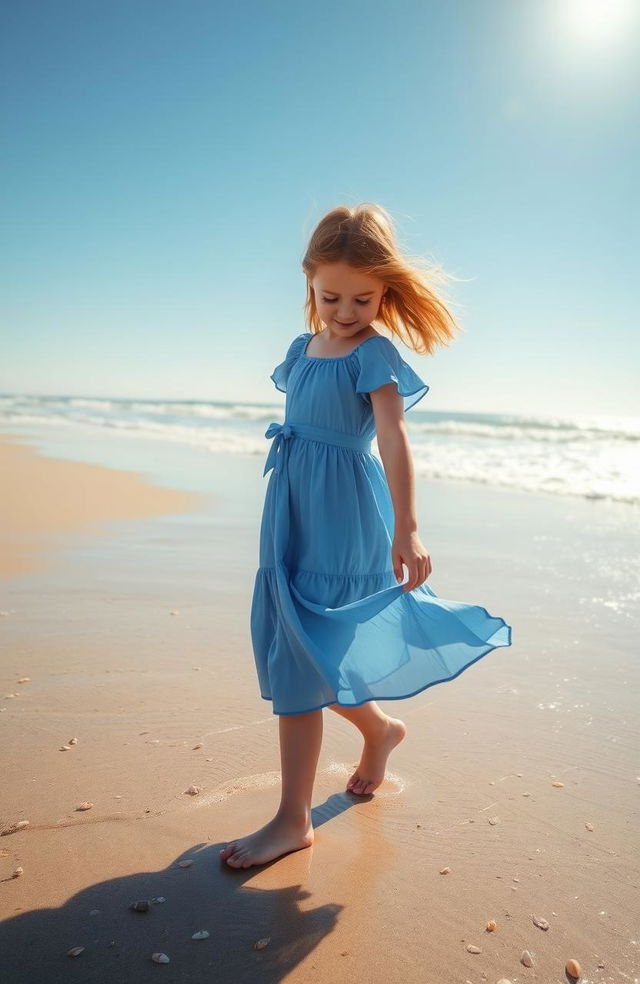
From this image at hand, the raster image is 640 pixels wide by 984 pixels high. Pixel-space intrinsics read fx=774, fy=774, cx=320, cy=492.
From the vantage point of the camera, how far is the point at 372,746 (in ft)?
8.04

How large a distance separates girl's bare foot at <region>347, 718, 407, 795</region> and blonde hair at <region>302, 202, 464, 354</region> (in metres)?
1.24

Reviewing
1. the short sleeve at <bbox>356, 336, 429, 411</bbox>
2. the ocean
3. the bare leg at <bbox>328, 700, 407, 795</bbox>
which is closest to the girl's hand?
the short sleeve at <bbox>356, 336, 429, 411</bbox>

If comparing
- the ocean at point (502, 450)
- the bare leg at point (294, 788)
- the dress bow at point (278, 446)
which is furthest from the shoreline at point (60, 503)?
the ocean at point (502, 450)

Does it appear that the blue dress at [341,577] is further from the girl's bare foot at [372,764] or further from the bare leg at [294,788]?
the girl's bare foot at [372,764]

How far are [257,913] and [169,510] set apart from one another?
17.7 ft

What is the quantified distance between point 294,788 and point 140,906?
0.51 meters

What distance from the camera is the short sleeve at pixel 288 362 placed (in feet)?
8.15

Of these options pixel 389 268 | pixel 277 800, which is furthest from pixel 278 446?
pixel 277 800

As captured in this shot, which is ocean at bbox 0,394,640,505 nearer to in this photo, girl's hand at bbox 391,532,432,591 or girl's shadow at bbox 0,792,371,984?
girl's hand at bbox 391,532,432,591

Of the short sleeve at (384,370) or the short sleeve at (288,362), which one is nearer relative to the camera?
the short sleeve at (384,370)

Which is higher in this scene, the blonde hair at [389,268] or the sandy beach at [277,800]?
the blonde hair at [389,268]

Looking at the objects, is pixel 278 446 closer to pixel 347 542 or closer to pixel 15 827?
pixel 347 542

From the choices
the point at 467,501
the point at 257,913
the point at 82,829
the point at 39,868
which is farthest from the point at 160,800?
the point at 467,501

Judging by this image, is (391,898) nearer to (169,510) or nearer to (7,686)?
(7,686)
